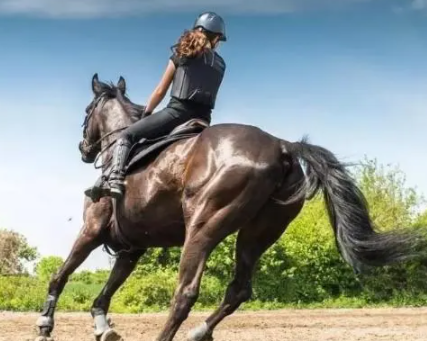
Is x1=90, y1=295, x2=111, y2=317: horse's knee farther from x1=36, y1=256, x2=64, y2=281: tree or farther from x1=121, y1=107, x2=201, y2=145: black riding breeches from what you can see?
x1=36, y1=256, x2=64, y2=281: tree

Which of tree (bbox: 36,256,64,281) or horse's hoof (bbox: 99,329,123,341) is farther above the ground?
tree (bbox: 36,256,64,281)

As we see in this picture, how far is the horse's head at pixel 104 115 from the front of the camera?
10289mm

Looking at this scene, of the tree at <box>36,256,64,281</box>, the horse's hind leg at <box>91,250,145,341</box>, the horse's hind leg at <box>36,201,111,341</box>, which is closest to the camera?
the horse's hind leg at <box>36,201,111,341</box>

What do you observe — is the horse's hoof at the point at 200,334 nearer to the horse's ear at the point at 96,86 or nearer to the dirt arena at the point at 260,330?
the dirt arena at the point at 260,330

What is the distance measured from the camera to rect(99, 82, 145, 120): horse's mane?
10242 millimetres

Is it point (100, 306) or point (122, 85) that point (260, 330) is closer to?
point (100, 306)

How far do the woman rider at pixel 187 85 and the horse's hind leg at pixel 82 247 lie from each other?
1.93 feet

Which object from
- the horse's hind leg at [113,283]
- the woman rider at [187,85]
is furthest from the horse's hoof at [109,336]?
the woman rider at [187,85]

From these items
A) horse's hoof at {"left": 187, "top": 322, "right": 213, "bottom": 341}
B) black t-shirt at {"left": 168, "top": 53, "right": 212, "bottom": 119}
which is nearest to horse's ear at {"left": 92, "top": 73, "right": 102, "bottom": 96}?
black t-shirt at {"left": 168, "top": 53, "right": 212, "bottom": 119}

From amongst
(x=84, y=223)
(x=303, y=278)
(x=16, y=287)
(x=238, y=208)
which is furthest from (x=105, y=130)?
(x=303, y=278)

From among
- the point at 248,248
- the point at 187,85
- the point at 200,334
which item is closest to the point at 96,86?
the point at 187,85

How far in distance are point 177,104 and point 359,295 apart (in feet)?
71.3

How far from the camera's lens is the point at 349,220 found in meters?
8.62

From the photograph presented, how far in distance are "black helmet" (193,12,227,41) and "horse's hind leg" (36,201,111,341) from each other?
2.20 metres
